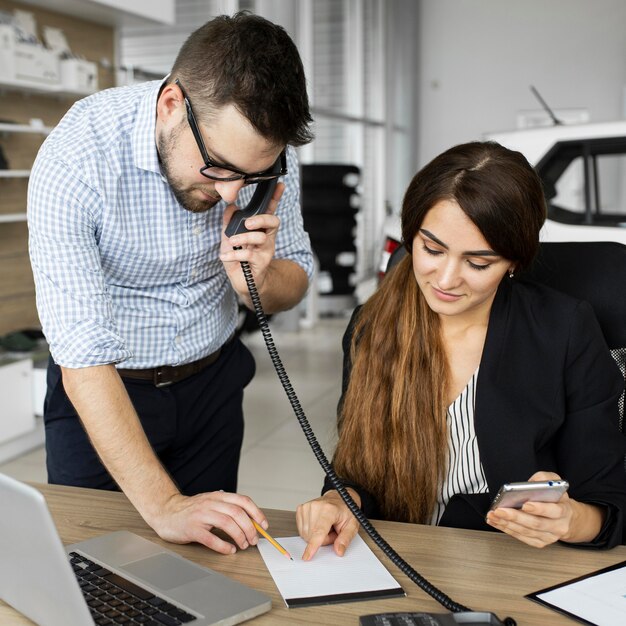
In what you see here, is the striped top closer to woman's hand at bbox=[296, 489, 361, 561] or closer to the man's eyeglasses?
woman's hand at bbox=[296, 489, 361, 561]

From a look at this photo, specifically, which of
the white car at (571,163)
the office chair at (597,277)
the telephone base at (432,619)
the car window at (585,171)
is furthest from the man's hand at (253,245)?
the car window at (585,171)

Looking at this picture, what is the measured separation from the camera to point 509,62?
34.9 feet

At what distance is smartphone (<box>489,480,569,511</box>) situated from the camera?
1061 millimetres

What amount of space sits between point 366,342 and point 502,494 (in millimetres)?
532

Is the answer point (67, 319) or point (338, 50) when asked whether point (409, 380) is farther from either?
point (338, 50)

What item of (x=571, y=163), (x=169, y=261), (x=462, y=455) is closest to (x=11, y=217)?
(x=571, y=163)

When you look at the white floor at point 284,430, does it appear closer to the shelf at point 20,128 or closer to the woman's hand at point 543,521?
the woman's hand at point 543,521

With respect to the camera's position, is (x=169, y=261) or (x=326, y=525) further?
(x=169, y=261)

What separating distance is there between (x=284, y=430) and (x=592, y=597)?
3079 mm

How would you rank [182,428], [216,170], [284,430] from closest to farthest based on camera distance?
[216,170] < [182,428] < [284,430]

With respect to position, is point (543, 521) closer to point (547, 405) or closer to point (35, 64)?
point (547, 405)

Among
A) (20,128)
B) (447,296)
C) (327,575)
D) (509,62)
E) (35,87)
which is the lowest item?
(327,575)

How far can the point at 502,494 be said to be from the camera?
42.1 inches

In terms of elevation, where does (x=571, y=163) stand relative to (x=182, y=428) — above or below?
above
